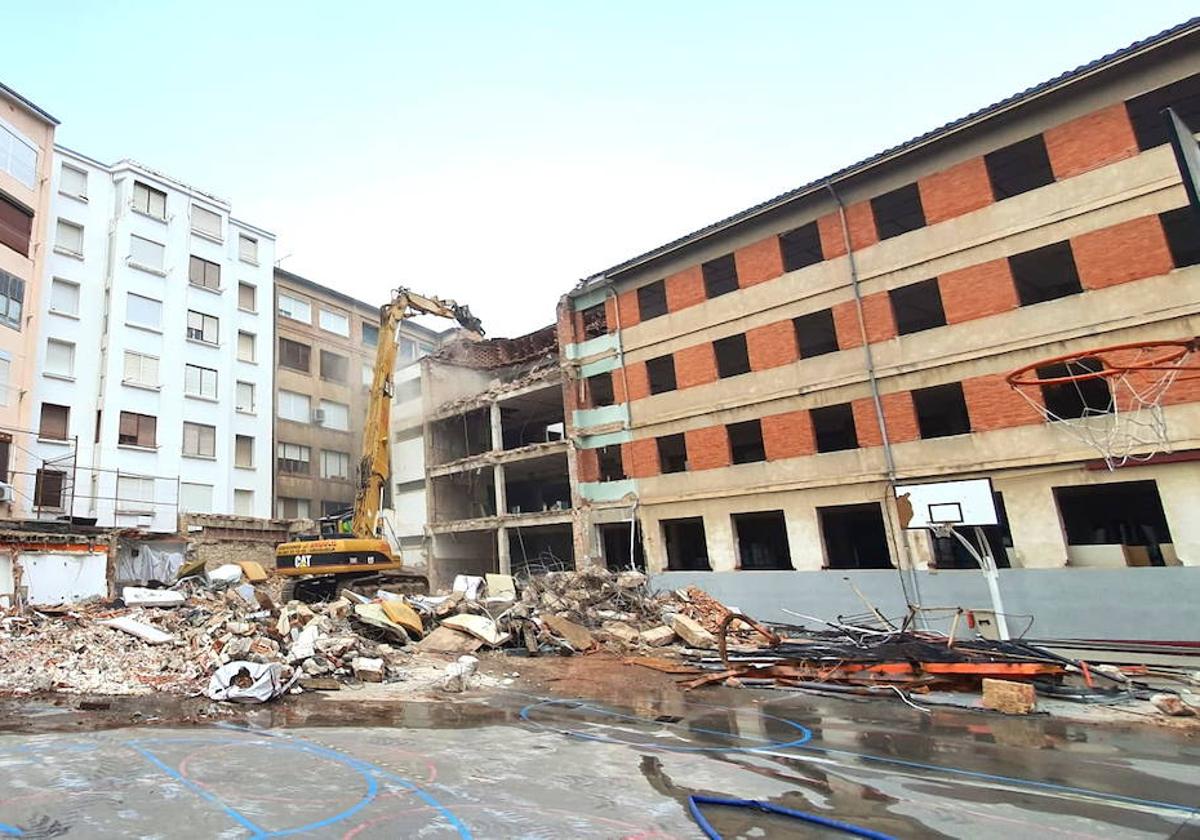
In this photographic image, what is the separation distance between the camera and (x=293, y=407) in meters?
34.0

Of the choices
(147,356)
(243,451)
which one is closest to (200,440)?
(243,451)

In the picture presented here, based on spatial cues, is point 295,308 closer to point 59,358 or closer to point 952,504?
point 59,358

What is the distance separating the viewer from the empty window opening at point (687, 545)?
24.3 metres

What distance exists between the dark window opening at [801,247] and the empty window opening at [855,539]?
896 cm

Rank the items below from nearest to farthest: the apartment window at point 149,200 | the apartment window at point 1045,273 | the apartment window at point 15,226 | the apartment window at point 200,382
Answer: the apartment window at point 1045,273, the apartment window at point 15,226, the apartment window at point 149,200, the apartment window at point 200,382

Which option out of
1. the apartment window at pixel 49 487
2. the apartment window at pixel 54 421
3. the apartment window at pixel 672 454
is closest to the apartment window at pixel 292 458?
the apartment window at pixel 54 421

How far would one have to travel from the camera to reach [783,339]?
2120 centimetres

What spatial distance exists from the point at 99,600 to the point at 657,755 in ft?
61.7

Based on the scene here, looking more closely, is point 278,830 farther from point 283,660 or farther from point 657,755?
point 283,660

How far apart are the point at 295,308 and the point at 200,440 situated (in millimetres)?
9652

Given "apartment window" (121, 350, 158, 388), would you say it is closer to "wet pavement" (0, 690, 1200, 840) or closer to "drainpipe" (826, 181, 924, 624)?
"wet pavement" (0, 690, 1200, 840)

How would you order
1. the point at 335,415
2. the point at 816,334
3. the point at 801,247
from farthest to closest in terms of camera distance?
the point at 335,415 → the point at 816,334 → the point at 801,247

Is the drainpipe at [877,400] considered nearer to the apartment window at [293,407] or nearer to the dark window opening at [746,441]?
the dark window opening at [746,441]

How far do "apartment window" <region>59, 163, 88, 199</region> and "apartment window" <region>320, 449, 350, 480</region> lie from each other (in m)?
15.3
